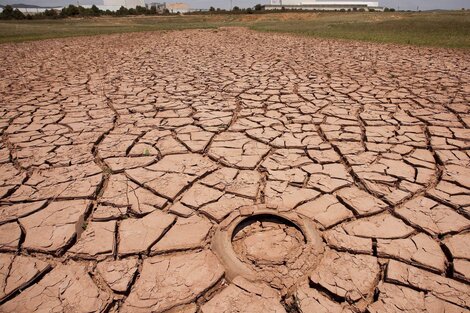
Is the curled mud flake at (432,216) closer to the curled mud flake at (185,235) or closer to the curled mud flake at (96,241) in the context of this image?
the curled mud flake at (185,235)

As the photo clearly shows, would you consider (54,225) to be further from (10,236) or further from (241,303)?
(241,303)

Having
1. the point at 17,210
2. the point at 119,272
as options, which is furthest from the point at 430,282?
the point at 17,210

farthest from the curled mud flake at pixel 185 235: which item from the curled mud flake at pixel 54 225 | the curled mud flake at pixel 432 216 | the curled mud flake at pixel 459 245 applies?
the curled mud flake at pixel 459 245

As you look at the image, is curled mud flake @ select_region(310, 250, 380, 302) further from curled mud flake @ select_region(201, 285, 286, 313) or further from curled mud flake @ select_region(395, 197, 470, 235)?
curled mud flake @ select_region(395, 197, 470, 235)

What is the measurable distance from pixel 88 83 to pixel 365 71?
209 inches

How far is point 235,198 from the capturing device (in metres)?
2.16

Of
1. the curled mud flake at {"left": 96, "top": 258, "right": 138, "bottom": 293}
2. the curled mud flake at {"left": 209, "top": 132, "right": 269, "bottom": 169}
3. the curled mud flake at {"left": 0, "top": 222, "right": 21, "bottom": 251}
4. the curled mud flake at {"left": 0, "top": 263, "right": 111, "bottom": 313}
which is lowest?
the curled mud flake at {"left": 0, "top": 263, "right": 111, "bottom": 313}

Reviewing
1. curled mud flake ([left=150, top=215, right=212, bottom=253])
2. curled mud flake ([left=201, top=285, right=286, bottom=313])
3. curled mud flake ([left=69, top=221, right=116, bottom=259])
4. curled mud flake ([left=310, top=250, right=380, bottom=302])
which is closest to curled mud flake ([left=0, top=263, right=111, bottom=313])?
curled mud flake ([left=69, top=221, right=116, bottom=259])

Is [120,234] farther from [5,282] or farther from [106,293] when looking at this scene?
[5,282]

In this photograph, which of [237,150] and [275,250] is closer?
[275,250]

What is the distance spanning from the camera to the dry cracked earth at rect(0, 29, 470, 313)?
1.48 metres

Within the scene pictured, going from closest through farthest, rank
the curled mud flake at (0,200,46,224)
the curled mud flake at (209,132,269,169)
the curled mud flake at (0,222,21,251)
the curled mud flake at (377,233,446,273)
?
the curled mud flake at (377,233,446,273), the curled mud flake at (0,222,21,251), the curled mud flake at (0,200,46,224), the curled mud flake at (209,132,269,169)

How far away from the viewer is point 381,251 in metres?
1.70

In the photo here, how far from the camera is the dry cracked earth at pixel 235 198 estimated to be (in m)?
1.48
